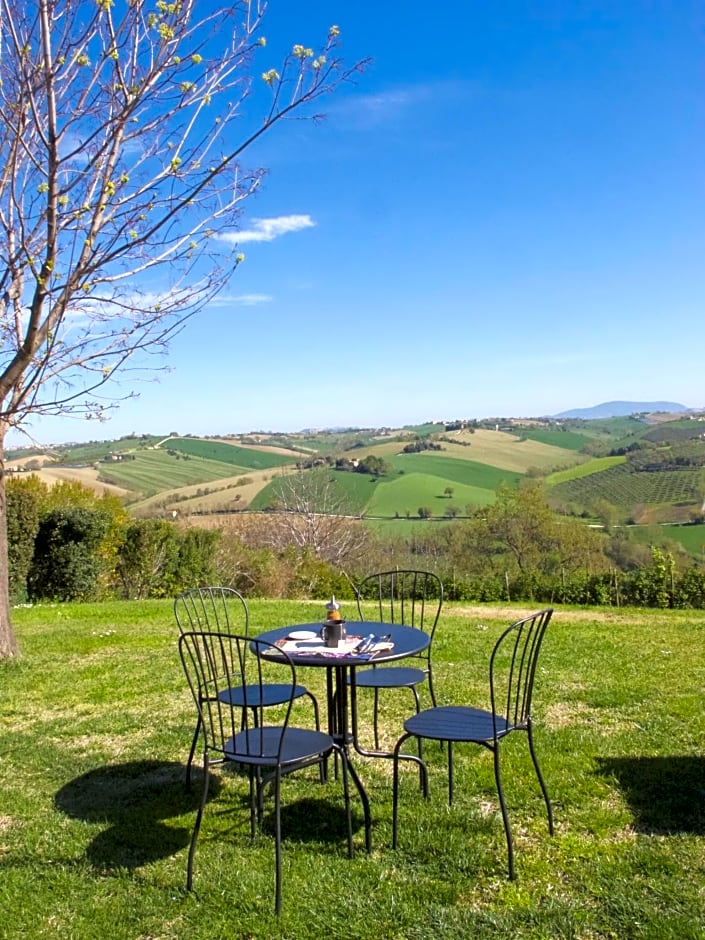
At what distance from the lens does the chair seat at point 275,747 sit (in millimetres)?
2916

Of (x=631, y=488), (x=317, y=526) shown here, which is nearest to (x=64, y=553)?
(x=317, y=526)

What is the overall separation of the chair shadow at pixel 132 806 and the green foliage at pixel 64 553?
10.5 m

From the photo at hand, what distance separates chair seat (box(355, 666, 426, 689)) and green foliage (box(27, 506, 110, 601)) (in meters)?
11.0

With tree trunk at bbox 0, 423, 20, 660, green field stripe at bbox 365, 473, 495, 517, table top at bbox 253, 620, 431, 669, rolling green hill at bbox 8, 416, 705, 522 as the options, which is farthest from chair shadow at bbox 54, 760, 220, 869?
green field stripe at bbox 365, 473, 495, 517

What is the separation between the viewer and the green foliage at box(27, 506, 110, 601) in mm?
13953

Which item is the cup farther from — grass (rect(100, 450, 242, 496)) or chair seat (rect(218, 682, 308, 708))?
grass (rect(100, 450, 242, 496))

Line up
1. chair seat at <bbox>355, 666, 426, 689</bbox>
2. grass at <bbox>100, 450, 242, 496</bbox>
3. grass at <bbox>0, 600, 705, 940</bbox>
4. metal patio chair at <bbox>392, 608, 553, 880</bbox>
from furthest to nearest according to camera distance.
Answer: grass at <bbox>100, 450, 242, 496</bbox> → chair seat at <bbox>355, 666, 426, 689</bbox> → metal patio chair at <bbox>392, 608, 553, 880</bbox> → grass at <bbox>0, 600, 705, 940</bbox>

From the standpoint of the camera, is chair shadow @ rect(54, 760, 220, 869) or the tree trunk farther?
the tree trunk

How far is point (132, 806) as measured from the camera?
3.62 m

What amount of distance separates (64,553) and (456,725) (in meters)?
12.3

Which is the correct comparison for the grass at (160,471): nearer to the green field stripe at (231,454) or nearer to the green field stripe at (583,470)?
the green field stripe at (231,454)

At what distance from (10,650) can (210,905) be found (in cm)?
503

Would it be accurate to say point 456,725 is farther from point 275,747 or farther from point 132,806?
point 132,806

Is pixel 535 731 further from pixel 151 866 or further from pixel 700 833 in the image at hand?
pixel 151 866
